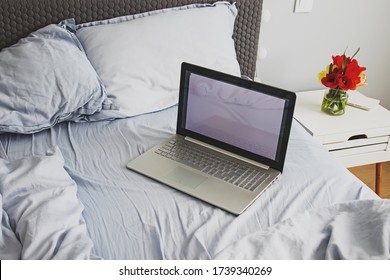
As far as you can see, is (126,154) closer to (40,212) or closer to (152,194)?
(152,194)

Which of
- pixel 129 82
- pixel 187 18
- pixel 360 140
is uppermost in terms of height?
pixel 187 18

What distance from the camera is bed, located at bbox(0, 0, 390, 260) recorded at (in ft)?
3.55

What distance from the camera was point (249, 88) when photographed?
1.36m

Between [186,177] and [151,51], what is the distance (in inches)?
22.2

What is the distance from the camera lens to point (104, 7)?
1810 millimetres

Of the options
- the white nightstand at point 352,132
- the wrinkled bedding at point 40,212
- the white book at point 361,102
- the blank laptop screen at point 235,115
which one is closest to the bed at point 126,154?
the wrinkled bedding at point 40,212

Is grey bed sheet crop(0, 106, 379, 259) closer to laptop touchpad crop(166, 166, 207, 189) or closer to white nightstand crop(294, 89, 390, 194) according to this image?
laptop touchpad crop(166, 166, 207, 189)

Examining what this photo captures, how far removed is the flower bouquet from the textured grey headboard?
37 centimetres

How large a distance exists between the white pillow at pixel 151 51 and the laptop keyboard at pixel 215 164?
262 mm

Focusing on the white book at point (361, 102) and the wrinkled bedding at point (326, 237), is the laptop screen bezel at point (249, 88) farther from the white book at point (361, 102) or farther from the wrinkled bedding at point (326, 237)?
the white book at point (361, 102)

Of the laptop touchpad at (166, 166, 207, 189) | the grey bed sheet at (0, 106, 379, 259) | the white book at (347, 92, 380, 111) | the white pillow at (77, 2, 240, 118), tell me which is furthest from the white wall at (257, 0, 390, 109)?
the laptop touchpad at (166, 166, 207, 189)

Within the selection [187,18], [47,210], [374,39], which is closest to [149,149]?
[47,210]
